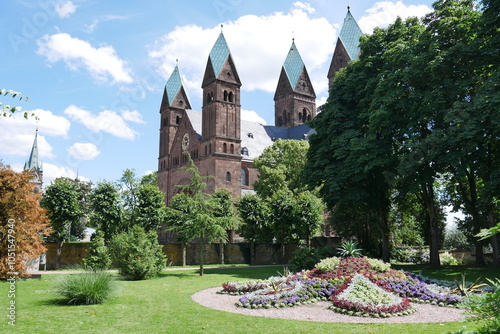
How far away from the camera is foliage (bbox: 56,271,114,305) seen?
1148 centimetres

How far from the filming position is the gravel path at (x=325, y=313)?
33.3 ft

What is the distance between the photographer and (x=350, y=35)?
6675 centimetres

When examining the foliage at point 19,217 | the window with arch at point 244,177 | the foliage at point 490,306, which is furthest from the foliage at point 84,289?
the window with arch at point 244,177

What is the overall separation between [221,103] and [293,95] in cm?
2897

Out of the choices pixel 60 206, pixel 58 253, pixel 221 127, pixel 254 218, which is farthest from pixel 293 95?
pixel 58 253

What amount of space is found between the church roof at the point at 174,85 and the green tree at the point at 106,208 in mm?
35353

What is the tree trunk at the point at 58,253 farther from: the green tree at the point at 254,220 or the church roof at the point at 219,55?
the church roof at the point at 219,55

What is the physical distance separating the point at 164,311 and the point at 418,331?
6.30 meters

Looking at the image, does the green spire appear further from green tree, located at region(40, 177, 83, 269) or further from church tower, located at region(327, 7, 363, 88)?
green tree, located at region(40, 177, 83, 269)

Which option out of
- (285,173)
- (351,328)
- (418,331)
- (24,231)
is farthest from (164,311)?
(285,173)

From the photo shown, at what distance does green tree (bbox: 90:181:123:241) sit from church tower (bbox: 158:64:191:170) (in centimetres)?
2952

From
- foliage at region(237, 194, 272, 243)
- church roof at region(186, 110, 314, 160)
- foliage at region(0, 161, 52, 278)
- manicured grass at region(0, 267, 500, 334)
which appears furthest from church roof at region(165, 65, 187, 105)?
manicured grass at region(0, 267, 500, 334)

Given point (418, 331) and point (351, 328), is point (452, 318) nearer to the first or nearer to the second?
point (418, 331)

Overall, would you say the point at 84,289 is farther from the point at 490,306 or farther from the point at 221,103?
the point at 221,103
